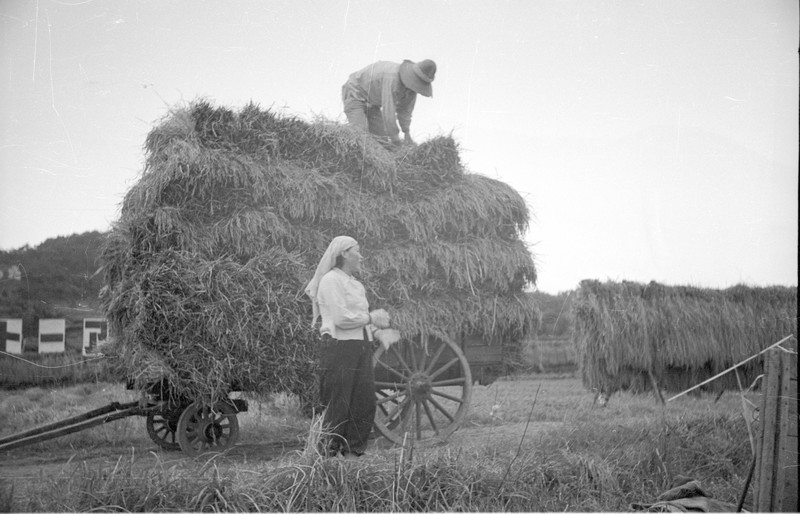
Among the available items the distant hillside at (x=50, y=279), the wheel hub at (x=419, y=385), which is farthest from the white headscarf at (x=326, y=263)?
the distant hillside at (x=50, y=279)

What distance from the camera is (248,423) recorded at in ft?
14.5

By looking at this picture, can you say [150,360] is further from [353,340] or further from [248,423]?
[353,340]

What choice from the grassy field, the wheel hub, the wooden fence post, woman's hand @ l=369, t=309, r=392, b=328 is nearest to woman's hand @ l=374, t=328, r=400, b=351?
woman's hand @ l=369, t=309, r=392, b=328

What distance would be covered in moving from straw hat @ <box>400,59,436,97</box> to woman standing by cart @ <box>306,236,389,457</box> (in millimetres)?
1341

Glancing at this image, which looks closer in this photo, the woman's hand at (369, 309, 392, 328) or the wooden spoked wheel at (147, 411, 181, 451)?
the woman's hand at (369, 309, 392, 328)

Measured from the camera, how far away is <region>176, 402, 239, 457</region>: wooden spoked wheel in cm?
408

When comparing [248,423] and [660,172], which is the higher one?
[660,172]

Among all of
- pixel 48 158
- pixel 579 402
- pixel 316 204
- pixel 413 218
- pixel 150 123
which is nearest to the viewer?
pixel 48 158

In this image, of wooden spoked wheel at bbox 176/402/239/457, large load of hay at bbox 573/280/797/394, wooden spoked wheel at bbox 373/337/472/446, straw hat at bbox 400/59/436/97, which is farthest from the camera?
large load of hay at bbox 573/280/797/394

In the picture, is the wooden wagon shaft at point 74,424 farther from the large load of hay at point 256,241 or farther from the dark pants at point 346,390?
the dark pants at point 346,390

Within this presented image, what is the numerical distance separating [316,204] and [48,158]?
1.68 meters

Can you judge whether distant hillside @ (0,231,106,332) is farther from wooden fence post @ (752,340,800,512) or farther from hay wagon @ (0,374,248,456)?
wooden fence post @ (752,340,800,512)

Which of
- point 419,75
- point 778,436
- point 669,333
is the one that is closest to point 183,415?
point 419,75

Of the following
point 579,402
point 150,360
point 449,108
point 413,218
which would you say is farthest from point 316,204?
point 579,402
